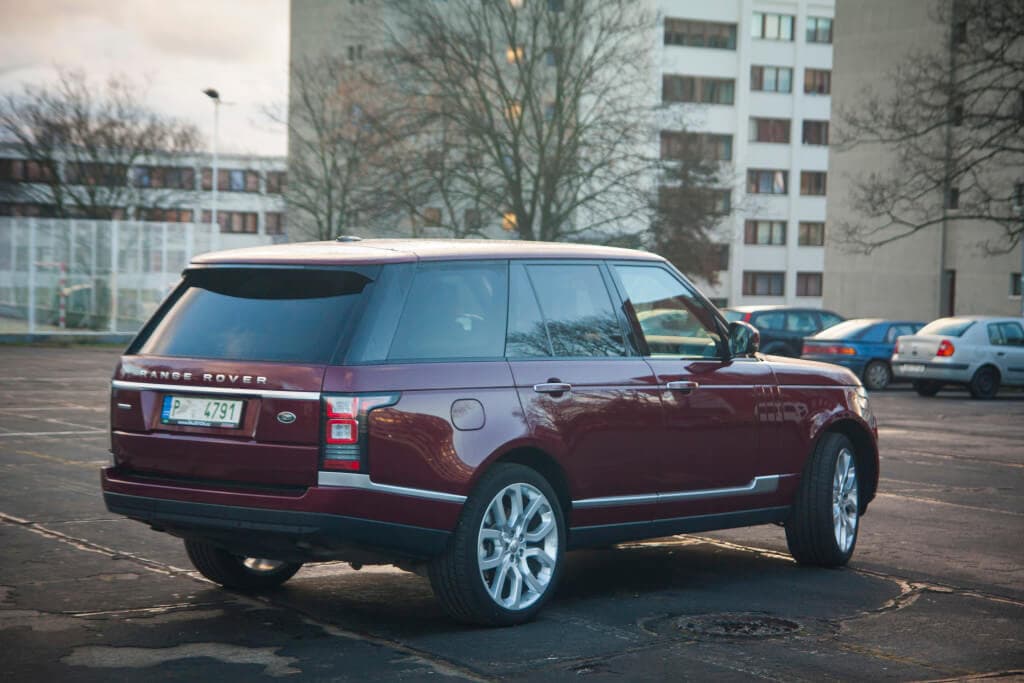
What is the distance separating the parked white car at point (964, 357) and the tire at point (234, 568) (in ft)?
76.2

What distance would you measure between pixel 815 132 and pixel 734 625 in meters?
91.0

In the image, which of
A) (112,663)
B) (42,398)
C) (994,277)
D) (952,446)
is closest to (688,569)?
(112,663)

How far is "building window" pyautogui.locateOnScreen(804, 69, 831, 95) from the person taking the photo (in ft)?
307

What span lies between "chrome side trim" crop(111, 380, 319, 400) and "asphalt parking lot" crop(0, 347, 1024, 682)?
1.06m

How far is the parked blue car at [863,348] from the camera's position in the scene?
31.9m

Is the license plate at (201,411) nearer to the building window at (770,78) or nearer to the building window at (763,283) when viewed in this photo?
the building window at (770,78)

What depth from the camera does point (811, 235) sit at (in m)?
96.0

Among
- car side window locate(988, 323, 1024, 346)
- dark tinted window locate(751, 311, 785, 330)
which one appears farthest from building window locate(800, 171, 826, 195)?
car side window locate(988, 323, 1024, 346)

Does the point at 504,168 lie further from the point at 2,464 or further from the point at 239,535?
the point at 239,535

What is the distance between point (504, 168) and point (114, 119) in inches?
1246

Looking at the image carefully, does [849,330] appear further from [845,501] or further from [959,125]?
[845,501]

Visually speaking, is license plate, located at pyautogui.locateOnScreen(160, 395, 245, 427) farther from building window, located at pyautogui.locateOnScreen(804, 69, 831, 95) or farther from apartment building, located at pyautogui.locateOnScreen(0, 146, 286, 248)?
building window, located at pyautogui.locateOnScreen(804, 69, 831, 95)

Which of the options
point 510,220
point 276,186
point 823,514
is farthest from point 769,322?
point 276,186

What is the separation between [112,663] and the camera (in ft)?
19.9
